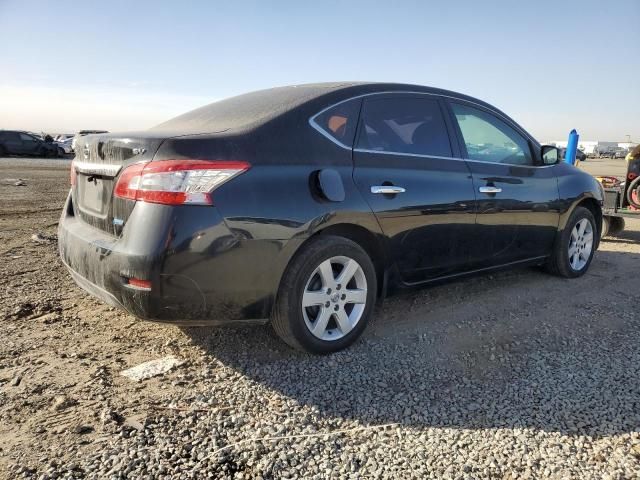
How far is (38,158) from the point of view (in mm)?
28031

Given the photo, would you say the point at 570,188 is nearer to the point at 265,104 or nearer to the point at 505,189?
the point at 505,189

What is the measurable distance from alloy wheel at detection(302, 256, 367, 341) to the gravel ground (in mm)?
194

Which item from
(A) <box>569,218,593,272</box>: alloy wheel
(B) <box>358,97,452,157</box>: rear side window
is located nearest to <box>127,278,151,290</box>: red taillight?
(B) <box>358,97,452,157</box>: rear side window

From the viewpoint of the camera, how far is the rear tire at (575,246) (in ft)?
16.1

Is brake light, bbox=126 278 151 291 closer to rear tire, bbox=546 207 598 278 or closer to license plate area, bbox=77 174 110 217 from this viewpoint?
license plate area, bbox=77 174 110 217

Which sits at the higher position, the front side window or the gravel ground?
the front side window

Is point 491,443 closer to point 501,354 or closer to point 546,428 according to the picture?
point 546,428

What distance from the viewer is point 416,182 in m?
3.46

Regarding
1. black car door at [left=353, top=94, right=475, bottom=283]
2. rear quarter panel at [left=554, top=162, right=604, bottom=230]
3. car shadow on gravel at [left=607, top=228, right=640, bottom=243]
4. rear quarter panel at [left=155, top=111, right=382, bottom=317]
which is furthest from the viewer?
car shadow on gravel at [left=607, top=228, right=640, bottom=243]

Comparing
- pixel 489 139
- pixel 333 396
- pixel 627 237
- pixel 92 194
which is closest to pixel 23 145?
pixel 92 194

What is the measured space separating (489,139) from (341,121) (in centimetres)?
165

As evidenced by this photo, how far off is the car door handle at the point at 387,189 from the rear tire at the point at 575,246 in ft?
7.67

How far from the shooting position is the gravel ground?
6.97 ft

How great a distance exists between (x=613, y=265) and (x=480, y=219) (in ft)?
8.82
